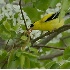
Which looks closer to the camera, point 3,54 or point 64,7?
point 64,7

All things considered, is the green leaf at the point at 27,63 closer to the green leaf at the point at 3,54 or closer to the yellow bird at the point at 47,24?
the green leaf at the point at 3,54

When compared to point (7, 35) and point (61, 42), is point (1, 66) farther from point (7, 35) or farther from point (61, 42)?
point (61, 42)

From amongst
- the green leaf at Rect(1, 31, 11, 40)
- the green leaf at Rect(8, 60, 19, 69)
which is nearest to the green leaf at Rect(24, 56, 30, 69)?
the green leaf at Rect(8, 60, 19, 69)

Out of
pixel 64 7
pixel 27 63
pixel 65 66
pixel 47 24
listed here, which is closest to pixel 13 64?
pixel 27 63

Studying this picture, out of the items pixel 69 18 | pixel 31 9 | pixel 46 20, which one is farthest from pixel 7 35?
pixel 46 20

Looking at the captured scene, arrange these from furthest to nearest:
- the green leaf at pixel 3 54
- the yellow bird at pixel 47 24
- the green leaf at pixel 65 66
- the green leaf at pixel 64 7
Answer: the yellow bird at pixel 47 24
the green leaf at pixel 3 54
the green leaf at pixel 65 66
the green leaf at pixel 64 7

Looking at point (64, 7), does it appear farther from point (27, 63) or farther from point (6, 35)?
point (6, 35)

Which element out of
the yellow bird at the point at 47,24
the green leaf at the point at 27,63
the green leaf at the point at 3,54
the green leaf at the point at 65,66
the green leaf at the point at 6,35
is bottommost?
the green leaf at the point at 65,66

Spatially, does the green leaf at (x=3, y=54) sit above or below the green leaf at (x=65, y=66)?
above

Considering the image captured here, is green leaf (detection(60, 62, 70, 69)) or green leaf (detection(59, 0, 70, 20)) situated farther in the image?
green leaf (detection(60, 62, 70, 69))

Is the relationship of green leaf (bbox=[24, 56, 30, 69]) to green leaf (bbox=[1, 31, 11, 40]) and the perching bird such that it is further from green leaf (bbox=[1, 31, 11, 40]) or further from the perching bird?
the perching bird

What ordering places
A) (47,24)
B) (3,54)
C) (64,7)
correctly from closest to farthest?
1. (64,7)
2. (3,54)
3. (47,24)

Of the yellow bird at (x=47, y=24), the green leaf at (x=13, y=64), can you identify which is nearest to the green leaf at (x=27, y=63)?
the green leaf at (x=13, y=64)

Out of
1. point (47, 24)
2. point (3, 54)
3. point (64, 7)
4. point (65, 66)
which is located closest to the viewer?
point (64, 7)
